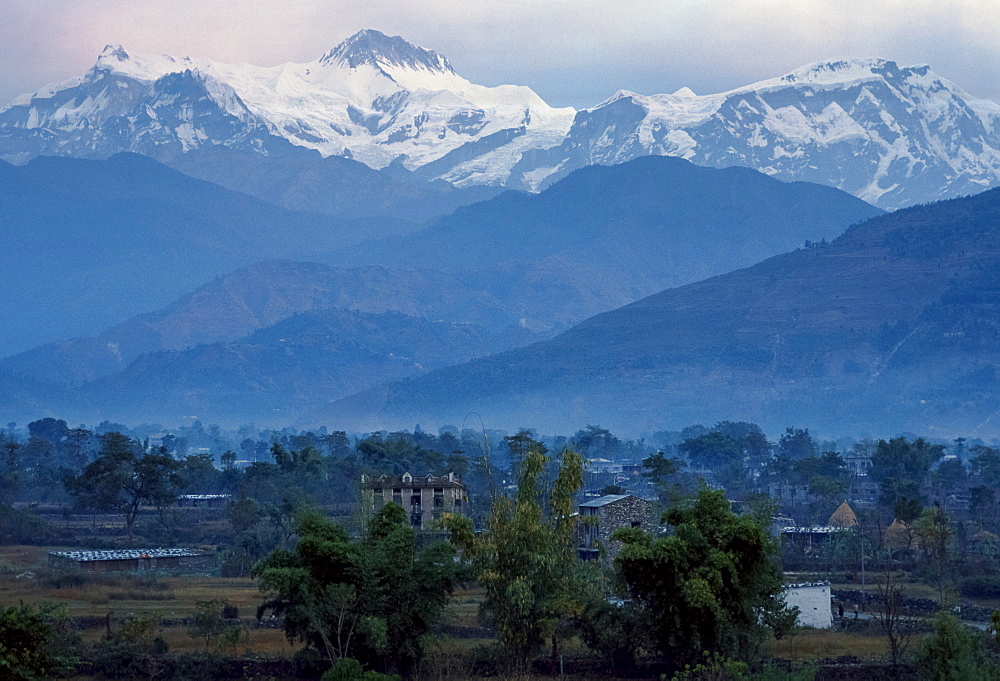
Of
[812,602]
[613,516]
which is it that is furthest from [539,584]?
[613,516]

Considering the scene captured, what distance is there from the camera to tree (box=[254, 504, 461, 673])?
162 feet

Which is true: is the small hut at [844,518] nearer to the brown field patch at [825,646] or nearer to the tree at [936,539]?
the tree at [936,539]

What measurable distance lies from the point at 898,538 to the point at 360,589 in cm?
5843

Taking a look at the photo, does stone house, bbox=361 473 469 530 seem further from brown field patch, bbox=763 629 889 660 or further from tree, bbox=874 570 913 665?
brown field patch, bbox=763 629 889 660

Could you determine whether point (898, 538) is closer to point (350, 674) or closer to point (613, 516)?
point (613, 516)

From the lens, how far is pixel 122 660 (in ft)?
172

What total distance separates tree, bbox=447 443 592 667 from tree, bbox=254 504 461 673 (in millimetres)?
2075

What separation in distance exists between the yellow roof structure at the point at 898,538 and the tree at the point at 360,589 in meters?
51.2

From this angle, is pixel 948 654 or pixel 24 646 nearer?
pixel 24 646

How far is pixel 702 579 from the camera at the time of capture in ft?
157

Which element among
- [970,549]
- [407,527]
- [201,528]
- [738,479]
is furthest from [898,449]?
[407,527]

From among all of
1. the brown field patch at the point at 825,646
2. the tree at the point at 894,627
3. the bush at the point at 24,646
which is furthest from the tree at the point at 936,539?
the bush at the point at 24,646

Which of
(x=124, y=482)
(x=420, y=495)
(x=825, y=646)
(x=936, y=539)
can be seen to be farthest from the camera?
(x=124, y=482)

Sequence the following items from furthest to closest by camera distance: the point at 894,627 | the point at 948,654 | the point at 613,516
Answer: the point at 613,516, the point at 894,627, the point at 948,654
